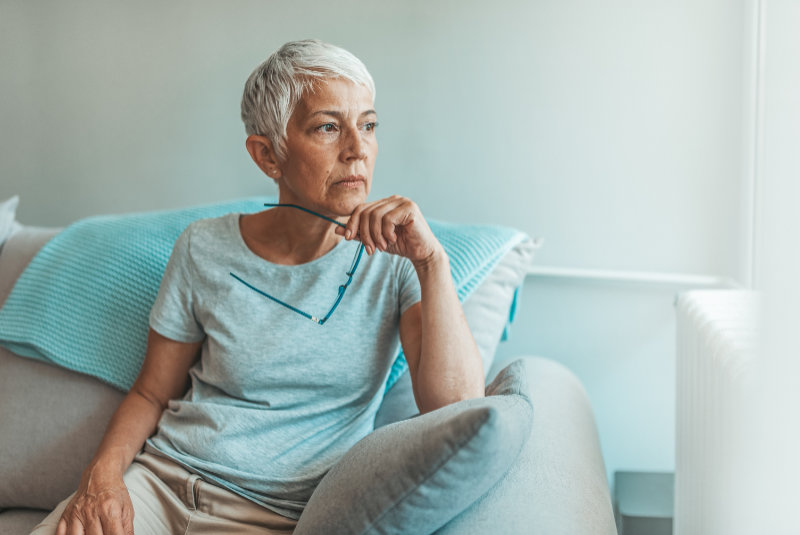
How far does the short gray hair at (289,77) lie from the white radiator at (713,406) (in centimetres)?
69

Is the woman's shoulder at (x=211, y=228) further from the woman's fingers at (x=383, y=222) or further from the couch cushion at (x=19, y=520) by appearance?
the couch cushion at (x=19, y=520)

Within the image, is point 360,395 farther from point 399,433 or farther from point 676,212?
point 676,212

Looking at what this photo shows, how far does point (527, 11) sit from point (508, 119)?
0.79 feet

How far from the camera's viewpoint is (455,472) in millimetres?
794

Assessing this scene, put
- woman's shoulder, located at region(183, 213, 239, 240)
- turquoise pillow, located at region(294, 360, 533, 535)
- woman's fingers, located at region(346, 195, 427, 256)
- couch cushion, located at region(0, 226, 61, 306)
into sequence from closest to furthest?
1. turquoise pillow, located at region(294, 360, 533, 535)
2. woman's fingers, located at region(346, 195, 427, 256)
3. woman's shoulder, located at region(183, 213, 239, 240)
4. couch cushion, located at region(0, 226, 61, 306)

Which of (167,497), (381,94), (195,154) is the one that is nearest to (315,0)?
(381,94)

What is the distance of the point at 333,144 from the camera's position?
121 centimetres

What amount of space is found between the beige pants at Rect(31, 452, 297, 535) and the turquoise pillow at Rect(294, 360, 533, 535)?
285mm

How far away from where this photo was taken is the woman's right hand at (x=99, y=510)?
1114 mm

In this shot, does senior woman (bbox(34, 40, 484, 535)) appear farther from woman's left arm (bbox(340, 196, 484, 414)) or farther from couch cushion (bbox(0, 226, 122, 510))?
couch cushion (bbox(0, 226, 122, 510))

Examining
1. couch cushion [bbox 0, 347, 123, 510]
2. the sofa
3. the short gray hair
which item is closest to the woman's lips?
the short gray hair

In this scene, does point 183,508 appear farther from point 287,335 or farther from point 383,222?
point 383,222

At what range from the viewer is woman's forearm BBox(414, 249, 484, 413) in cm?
113

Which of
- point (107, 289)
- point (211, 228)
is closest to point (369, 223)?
point (211, 228)
